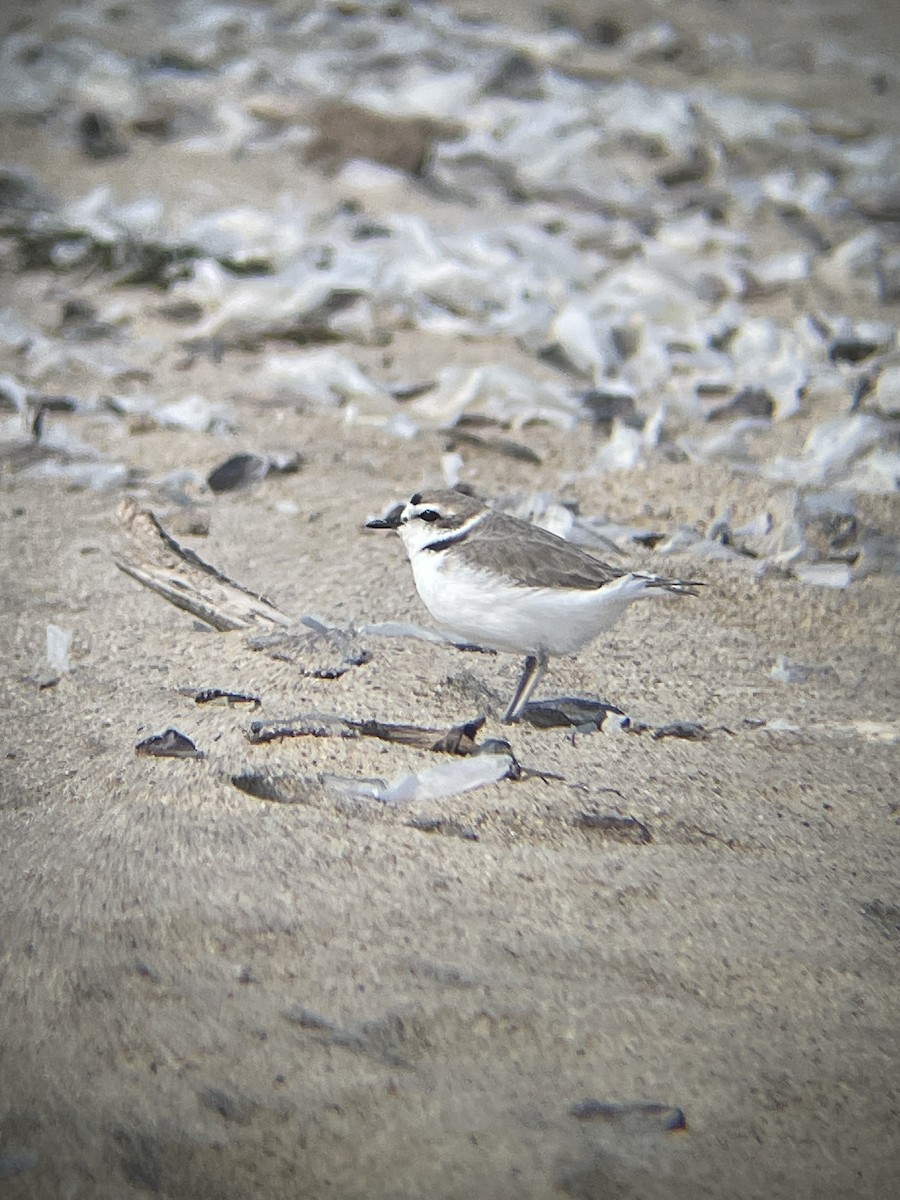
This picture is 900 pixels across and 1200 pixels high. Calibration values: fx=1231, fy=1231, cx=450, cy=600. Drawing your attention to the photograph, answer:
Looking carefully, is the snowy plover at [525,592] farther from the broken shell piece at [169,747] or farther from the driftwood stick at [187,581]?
the broken shell piece at [169,747]

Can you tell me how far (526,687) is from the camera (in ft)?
9.20

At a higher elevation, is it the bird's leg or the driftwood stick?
the bird's leg

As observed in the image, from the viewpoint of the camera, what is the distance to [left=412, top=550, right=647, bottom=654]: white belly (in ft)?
8.96

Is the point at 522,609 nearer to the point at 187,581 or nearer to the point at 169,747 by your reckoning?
the point at 169,747

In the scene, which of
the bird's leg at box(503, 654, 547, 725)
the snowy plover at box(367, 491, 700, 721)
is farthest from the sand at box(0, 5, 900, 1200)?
the snowy plover at box(367, 491, 700, 721)

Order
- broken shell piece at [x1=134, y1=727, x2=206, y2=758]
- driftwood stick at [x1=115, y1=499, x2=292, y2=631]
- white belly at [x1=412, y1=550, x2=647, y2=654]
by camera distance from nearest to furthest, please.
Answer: broken shell piece at [x1=134, y1=727, x2=206, y2=758] < white belly at [x1=412, y1=550, x2=647, y2=654] < driftwood stick at [x1=115, y1=499, x2=292, y2=631]

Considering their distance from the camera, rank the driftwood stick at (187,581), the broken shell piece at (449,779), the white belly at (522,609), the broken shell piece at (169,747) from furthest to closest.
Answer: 1. the driftwood stick at (187,581)
2. the white belly at (522,609)
3. the broken shell piece at (169,747)
4. the broken shell piece at (449,779)

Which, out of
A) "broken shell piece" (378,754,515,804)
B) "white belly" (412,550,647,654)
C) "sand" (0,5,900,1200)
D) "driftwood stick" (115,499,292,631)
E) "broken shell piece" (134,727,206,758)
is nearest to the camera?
"sand" (0,5,900,1200)

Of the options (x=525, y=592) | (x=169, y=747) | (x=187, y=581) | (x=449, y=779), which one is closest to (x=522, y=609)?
(x=525, y=592)

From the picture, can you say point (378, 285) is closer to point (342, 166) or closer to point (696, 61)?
point (342, 166)

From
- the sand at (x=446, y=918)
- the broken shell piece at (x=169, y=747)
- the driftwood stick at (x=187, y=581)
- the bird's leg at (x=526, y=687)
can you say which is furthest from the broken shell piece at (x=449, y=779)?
the driftwood stick at (x=187, y=581)

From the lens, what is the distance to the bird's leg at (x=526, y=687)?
2.79 m

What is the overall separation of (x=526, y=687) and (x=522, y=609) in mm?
198

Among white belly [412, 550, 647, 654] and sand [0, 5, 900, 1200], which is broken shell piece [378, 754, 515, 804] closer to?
sand [0, 5, 900, 1200]
